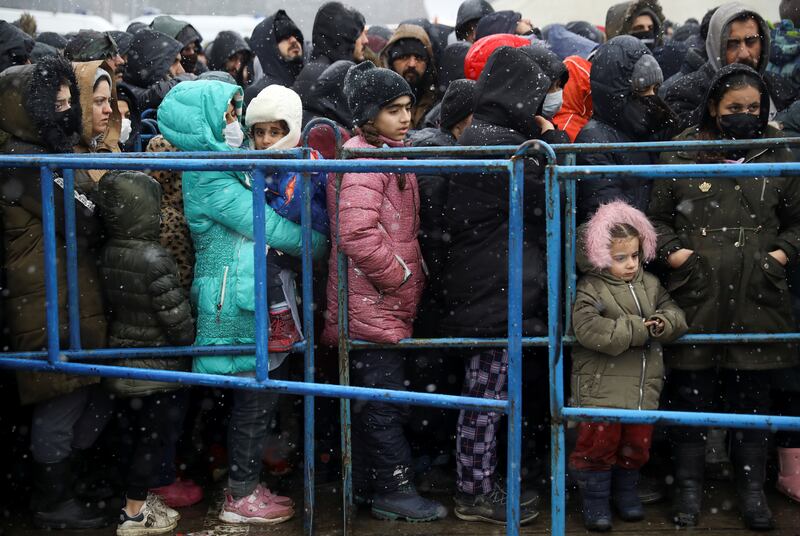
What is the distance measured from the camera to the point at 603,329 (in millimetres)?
4035

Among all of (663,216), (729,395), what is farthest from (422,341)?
(729,395)

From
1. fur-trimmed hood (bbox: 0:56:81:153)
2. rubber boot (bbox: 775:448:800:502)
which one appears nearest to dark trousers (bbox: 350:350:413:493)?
fur-trimmed hood (bbox: 0:56:81:153)

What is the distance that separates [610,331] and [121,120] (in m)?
2.94

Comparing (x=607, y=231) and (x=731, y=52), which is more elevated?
(x=731, y=52)

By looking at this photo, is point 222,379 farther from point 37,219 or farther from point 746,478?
point 746,478

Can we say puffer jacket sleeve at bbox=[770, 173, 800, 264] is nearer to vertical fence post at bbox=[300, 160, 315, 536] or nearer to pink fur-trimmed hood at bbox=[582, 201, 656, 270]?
pink fur-trimmed hood at bbox=[582, 201, 656, 270]

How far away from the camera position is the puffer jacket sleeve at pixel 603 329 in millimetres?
4027

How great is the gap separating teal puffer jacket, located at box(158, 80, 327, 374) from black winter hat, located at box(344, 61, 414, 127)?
23.0 inches

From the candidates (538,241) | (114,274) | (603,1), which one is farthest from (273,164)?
(603,1)

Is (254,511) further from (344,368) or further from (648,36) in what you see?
(648,36)

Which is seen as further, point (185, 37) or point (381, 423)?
point (185, 37)

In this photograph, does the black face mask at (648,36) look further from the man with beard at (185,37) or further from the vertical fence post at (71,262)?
the vertical fence post at (71,262)

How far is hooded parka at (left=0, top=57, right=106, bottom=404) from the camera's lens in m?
4.06

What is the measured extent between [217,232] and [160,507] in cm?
131
